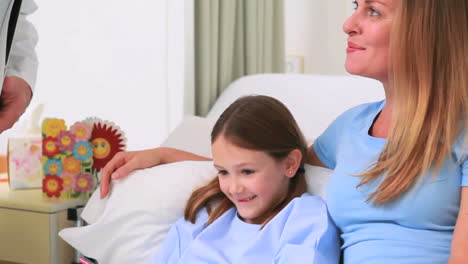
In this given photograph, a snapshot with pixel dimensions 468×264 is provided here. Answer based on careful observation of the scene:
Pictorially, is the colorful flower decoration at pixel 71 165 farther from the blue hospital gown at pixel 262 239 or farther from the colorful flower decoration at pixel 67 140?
the blue hospital gown at pixel 262 239

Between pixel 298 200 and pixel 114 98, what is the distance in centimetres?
150

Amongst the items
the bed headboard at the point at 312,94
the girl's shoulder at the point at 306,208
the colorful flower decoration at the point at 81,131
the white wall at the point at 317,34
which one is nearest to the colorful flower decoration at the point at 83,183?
the colorful flower decoration at the point at 81,131

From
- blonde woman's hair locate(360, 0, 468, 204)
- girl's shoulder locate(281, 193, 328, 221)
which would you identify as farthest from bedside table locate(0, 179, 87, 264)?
blonde woman's hair locate(360, 0, 468, 204)

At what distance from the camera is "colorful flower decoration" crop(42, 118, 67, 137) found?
7.27 feet

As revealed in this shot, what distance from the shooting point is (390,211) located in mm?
1374

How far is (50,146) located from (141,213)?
20.8 inches

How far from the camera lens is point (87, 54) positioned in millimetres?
2877

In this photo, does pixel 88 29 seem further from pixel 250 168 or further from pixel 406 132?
pixel 406 132

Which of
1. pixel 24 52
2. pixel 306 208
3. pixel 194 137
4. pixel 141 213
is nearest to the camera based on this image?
pixel 306 208

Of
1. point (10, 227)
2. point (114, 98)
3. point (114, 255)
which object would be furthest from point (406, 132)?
point (114, 98)

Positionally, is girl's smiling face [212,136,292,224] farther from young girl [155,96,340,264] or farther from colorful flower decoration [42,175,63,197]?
colorful flower decoration [42,175,63,197]

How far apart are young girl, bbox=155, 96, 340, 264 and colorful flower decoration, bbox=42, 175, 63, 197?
66 cm

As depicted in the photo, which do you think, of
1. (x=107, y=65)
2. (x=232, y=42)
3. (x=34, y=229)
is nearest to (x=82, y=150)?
(x=34, y=229)

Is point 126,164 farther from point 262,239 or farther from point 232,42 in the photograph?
point 232,42
